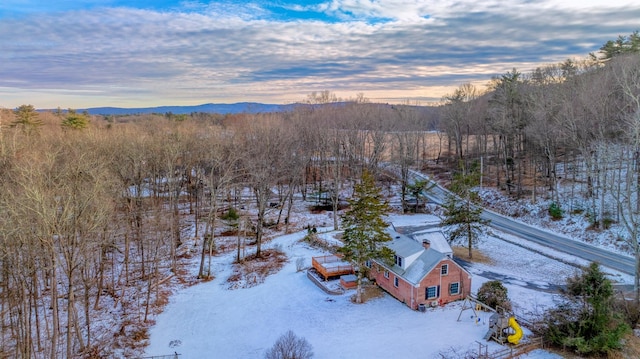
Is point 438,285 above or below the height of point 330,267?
above

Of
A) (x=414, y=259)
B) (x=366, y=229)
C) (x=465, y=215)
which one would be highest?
(x=366, y=229)

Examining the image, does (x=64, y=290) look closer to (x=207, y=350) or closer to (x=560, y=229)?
(x=207, y=350)

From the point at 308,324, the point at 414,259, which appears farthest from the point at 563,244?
the point at 308,324

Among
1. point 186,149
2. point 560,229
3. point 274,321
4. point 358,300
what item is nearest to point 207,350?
point 274,321

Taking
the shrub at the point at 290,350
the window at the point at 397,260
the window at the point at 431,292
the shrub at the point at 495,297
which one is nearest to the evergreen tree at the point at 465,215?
the window at the point at 397,260

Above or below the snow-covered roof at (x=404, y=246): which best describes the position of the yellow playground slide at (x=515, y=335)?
below

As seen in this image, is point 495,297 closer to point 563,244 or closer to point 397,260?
point 397,260

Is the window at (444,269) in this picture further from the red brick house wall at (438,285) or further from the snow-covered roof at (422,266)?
the snow-covered roof at (422,266)

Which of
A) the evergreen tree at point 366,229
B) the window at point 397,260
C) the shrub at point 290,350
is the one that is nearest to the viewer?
the shrub at point 290,350
